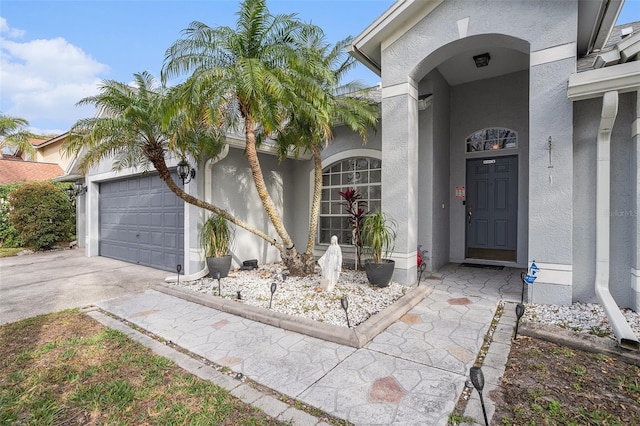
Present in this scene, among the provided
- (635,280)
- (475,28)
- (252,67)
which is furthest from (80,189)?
(635,280)

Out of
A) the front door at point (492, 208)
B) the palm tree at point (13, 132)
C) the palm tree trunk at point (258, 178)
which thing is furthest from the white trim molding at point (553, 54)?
the palm tree at point (13, 132)

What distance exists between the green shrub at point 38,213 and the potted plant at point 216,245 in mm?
9869

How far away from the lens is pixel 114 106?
5.61m

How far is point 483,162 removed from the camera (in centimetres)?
733

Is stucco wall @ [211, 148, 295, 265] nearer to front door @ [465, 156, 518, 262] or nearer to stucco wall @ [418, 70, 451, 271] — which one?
stucco wall @ [418, 70, 451, 271]

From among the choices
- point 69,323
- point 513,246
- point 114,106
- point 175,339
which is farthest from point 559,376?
point 114,106

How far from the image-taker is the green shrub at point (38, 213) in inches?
466

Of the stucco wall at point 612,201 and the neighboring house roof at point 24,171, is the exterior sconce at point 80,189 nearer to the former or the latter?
the neighboring house roof at point 24,171

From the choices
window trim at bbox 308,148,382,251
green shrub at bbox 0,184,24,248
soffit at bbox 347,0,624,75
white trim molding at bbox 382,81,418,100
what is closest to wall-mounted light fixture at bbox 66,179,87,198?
green shrub at bbox 0,184,24,248

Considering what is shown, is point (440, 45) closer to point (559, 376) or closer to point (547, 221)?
point (547, 221)

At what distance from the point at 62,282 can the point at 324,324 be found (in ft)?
22.1

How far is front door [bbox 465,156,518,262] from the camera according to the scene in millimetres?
6996

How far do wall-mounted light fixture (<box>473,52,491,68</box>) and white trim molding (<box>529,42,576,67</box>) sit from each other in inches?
67.8

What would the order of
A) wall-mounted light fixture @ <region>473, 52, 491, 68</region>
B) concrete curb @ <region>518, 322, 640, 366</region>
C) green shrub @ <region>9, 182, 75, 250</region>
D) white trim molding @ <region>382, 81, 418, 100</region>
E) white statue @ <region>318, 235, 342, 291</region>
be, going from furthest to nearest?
green shrub @ <region>9, 182, 75, 250</region>, wall-mounted light fixture @ <region>473, 52, 491, 68</region>, white trim molding @ <region>382, 81, 418, 100</region>, white statue @ <region>318, 235, 342, 291</region>, concrete curb @ <region>518, 322, 640, 366</region>
